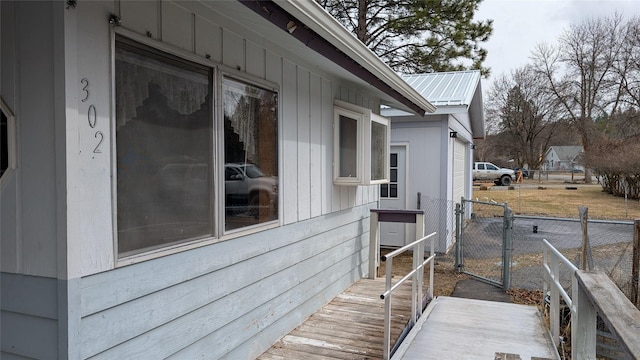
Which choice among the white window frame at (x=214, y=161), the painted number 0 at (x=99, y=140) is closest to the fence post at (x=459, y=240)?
the white window frame at (x=214, y=161)

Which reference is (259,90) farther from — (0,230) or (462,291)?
(462,291)

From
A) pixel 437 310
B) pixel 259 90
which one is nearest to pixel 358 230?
pixel 437 310

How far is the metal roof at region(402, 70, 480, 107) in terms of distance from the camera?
8.68 meters

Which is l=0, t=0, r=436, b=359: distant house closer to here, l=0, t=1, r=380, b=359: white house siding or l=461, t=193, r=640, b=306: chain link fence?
l=0, t=1, r=380, b=359: white house siding

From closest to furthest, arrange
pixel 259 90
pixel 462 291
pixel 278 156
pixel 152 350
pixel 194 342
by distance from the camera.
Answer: pixel 152 350
pixel 194 342
pixel 259 90
pixel 278 156
pixel 462 291

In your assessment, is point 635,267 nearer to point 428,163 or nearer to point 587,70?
point 428,163

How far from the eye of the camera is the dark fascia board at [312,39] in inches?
97.2

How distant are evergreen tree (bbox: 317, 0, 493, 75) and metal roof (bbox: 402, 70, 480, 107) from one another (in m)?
3.08

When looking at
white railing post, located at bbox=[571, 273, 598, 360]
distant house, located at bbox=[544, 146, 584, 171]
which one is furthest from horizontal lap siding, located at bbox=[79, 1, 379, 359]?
distant house, located at bbox=[544, 146, 584, 171]

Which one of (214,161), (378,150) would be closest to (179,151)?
(214,161)

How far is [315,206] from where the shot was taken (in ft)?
14.4

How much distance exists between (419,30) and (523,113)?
1133 inches

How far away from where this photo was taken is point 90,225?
1932mm

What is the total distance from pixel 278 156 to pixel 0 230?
204 cm
